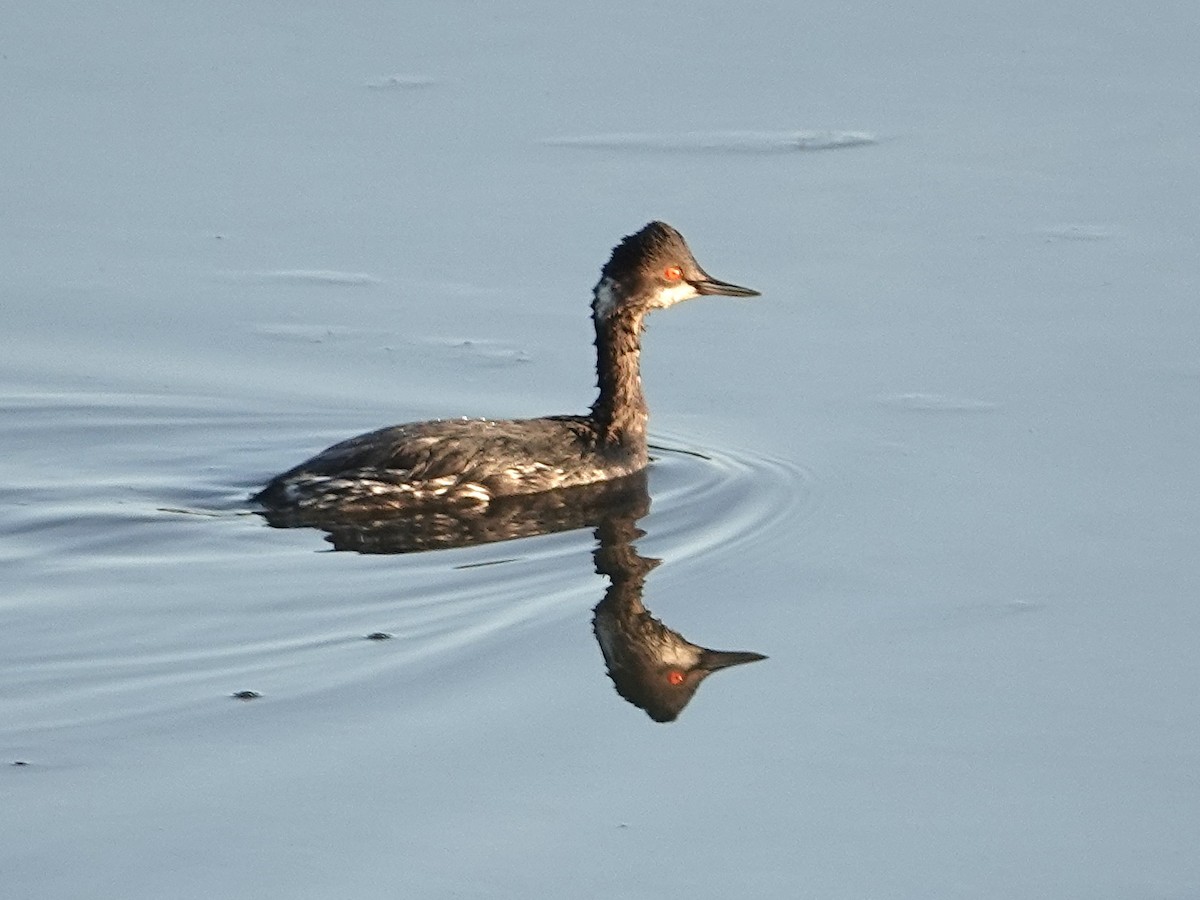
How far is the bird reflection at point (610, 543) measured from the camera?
9.43 metres

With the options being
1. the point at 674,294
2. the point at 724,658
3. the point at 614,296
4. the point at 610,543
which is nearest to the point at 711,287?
the point at 674,294

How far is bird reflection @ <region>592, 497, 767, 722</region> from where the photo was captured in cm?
928

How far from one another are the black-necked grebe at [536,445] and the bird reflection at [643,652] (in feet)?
3.47

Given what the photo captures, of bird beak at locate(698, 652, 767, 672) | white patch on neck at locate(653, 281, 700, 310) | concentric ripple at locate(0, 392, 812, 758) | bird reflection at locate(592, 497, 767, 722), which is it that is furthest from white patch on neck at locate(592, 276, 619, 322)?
bird beak at locate(698, 652, 767, 672)

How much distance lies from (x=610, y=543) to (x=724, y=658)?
1711 mm

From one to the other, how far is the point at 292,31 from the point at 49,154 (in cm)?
232

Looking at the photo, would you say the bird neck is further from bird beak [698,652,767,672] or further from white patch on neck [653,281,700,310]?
bird beak [698,652,767,672]

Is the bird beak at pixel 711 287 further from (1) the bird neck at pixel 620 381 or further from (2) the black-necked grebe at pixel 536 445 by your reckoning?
(1) the bird neck at pixel 620 381

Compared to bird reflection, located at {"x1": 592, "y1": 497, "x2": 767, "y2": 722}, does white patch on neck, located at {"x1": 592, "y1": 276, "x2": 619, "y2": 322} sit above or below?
above

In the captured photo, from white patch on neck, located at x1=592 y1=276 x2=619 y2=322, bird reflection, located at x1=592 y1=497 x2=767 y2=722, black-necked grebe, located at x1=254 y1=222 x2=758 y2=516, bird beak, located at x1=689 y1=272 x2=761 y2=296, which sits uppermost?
bird beak, located at x1=689 y1=272 x2=761 y2=296

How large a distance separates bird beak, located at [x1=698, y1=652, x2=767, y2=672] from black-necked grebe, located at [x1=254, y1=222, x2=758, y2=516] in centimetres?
239

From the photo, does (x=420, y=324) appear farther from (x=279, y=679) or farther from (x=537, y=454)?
(x=279, y=679)

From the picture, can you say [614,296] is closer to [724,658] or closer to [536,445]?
[536,445]

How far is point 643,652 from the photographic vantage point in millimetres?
9719
